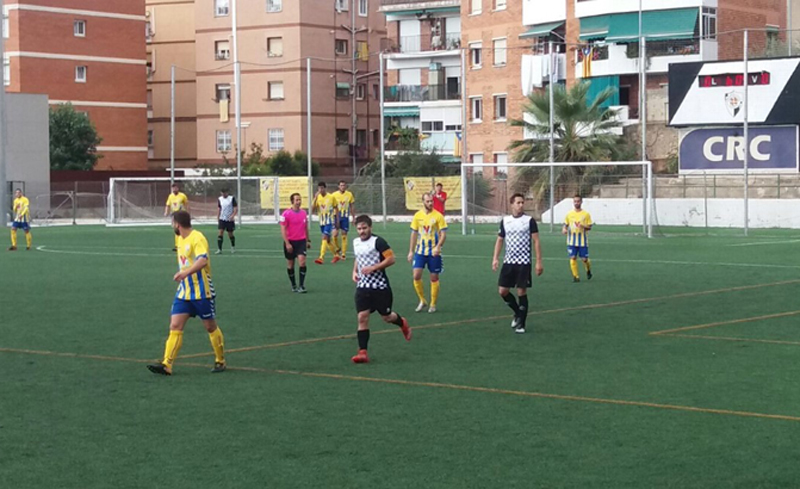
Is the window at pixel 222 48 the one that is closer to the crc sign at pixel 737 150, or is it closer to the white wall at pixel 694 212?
the white wall at pixel 694 212

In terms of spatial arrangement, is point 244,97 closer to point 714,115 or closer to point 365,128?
point 365,128

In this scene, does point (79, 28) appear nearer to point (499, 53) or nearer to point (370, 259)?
point (499, 53)

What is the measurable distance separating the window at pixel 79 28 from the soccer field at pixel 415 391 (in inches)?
2233

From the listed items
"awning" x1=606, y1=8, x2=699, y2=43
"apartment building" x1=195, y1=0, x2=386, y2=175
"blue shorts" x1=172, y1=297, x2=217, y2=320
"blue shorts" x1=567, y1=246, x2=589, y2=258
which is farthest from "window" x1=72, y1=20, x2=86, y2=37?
"blue shorts" x1=172, y1=297, x2=217, y2=320

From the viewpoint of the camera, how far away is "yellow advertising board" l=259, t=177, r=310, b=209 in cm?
5581

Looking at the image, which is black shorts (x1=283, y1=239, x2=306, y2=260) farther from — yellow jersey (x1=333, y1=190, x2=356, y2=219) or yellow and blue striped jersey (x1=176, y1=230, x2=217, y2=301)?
yellow and blue striped jersey (x1=176, y1=230, x2=217, y2=301)

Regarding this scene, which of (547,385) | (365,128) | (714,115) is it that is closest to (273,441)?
(547,385)

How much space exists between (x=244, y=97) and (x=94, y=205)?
66.3 feet

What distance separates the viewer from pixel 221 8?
82.3 m

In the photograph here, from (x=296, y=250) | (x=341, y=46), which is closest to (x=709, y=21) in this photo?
(x=341, y=46)

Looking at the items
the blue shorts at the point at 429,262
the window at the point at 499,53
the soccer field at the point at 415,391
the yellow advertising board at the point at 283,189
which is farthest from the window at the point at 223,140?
the blue shorts at the point at 429,262

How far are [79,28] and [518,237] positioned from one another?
65.6m

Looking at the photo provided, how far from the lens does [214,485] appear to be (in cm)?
855

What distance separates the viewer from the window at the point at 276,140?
80.8 meters
